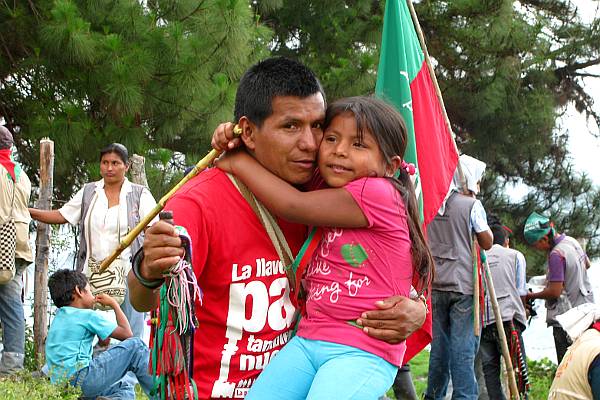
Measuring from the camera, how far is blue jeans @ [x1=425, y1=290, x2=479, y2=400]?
25.1 ft

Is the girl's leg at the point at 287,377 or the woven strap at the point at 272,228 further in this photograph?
the woven strap at the point at 272,228

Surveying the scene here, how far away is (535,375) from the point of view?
12.8m

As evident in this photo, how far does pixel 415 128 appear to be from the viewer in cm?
666

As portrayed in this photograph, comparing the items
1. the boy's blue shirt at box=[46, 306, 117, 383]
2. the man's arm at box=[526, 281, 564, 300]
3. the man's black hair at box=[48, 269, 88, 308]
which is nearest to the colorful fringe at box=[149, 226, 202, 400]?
the boy's blue shirt at box=[46, 306, 117, 383]

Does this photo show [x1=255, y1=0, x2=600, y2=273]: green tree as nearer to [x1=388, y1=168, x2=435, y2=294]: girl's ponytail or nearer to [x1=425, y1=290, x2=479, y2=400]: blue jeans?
[x1=425, y1=290, x2=479, y2=400]: blue jeans

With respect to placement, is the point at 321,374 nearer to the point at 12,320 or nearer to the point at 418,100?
the point at 418,100

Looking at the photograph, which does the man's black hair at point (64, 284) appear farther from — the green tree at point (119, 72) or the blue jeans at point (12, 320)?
the green tree at point (119, 72)

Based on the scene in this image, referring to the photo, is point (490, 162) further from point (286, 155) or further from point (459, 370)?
point (286, 155)

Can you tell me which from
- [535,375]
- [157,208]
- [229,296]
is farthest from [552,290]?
[157,208]

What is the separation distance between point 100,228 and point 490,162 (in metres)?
8.90

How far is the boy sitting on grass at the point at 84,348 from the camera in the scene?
6879mm

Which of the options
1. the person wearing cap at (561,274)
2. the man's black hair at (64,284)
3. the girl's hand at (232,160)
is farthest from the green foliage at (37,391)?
the person wearing cap at (561,274)

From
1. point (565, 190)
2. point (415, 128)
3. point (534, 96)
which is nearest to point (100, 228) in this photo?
point (415, 128)

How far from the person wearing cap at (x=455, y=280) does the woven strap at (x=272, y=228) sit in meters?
4.60
